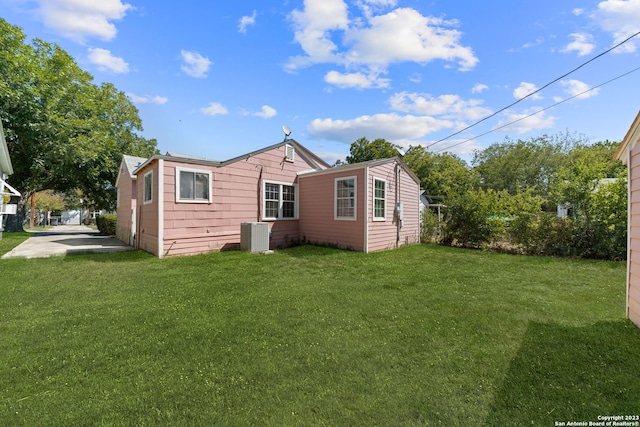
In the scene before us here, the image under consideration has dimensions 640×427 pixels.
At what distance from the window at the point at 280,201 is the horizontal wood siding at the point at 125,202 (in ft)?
18.4

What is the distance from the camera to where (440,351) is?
2.72 metres

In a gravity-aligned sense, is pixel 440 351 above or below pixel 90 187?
below

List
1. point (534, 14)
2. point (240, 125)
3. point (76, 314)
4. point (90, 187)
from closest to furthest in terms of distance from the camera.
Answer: point (76, 314) < point (534, 14) < point (240, 125) < point (90, 187)

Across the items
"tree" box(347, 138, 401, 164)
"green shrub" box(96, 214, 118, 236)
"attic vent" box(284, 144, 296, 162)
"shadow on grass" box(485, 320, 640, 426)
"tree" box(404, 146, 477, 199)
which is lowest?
"shadow on grass" box(485, 320, 640, 426)

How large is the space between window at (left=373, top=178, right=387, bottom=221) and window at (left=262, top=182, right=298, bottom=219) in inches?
127

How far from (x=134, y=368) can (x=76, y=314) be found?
6.61 ft

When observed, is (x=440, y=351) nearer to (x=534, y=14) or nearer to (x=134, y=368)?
(x=134, y=368)

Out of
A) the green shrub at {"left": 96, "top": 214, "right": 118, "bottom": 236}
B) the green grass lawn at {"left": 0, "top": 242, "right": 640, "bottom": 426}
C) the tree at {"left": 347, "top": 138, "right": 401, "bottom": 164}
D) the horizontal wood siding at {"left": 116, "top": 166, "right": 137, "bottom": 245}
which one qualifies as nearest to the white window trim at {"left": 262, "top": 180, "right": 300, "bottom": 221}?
the green grass lawn at {"left": 0, "top": 242, "right": 640, "bottom": 426}

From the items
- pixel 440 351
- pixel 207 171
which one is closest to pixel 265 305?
pixel 440 351

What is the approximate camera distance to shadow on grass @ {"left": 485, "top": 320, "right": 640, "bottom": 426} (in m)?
1.89

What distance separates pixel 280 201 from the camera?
1052 centimetres

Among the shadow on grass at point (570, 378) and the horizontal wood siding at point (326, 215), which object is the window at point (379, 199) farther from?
the shadow on grass at point (570, 378)

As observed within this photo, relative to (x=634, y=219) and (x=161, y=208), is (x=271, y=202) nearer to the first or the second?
(x=161, y=208)

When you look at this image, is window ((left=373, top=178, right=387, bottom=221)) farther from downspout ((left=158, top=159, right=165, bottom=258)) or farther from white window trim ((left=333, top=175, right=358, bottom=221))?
downspout ((left=158, top=159, right=165, bottom=258))
